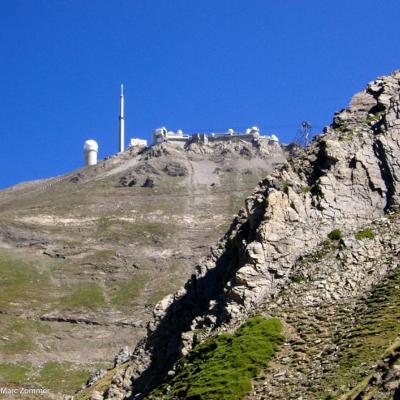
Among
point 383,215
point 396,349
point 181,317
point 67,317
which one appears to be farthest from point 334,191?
point 67,317

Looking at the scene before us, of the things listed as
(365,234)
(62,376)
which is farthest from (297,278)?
(62,376)

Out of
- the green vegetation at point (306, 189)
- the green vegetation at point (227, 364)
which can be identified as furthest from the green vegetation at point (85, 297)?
the green vegetation at point (227, 364)

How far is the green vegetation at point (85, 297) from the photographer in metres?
166

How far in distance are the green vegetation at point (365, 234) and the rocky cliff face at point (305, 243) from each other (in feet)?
0.41

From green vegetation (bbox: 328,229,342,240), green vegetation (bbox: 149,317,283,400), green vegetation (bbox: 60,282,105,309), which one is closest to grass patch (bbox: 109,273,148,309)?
green vegetation (bbox: 60,282,105,309)

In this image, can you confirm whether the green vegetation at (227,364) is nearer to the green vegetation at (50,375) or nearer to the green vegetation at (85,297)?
the green vegetation at (50,375)

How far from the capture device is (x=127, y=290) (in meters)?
175

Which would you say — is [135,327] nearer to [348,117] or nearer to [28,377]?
[28,377]

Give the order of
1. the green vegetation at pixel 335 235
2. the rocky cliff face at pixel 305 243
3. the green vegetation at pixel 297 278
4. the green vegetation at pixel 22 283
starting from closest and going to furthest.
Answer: the rocky cliff face at pixel 305 243 < the green vegetation at pixel 297 278 < the green vegetation at pixel 335 235 < the green vegetation at pixel 22 283

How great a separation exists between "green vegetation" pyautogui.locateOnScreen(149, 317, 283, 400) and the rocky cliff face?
146 centimetres

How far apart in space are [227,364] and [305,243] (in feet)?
28.9

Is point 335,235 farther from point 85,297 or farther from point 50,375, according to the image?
point 85,297

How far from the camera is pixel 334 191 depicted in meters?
47.9

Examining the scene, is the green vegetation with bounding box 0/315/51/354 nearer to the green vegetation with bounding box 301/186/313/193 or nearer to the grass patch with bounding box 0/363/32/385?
the grass patch with bounding box 0/363/32/385
